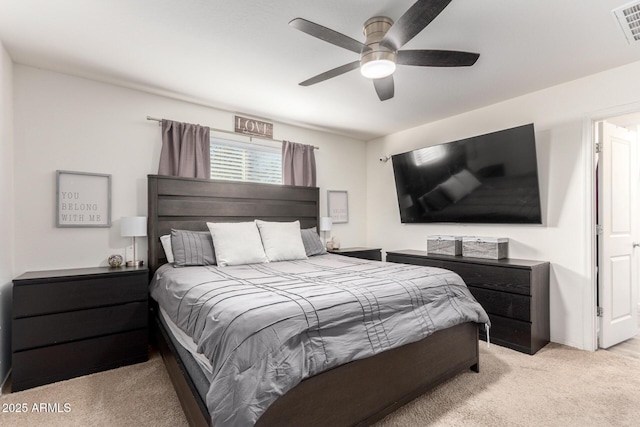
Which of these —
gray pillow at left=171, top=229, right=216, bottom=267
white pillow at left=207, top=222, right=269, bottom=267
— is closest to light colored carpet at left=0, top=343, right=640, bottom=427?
gray pillow at left=171, top=229, right=216, bottom=267

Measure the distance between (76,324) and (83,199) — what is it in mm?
1160

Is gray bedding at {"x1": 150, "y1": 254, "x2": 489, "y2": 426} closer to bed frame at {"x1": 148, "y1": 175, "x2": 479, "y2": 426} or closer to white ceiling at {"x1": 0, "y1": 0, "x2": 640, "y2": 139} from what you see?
bed frame at {"x1": 148, "y1": 175, "x2": 479, "y2": 426}

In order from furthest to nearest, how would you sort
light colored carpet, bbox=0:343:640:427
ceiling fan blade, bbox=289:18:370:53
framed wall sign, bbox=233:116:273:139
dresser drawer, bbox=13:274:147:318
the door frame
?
framed wall sign, bbox=233:116:273:139 < the door frame < dresser drawer, bbox=13:274:147:318 < light colored carpet, bbox=0:343:640:427 < ceiling fan blade, bbox=289:18:370:53

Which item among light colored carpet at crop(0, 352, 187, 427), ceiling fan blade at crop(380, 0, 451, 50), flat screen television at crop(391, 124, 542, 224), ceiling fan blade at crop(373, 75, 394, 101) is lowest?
light colored carpet at crop(0, 352, 187, 427)

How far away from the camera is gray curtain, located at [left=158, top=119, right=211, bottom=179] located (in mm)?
3410

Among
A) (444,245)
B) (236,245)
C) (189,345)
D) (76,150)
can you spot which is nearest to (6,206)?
(76,150)

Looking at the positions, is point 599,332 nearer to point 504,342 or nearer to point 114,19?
point 504,342

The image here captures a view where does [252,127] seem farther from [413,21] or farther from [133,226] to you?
[413,21]

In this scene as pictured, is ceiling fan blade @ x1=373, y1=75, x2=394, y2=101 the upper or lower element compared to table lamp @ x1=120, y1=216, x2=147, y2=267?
upper

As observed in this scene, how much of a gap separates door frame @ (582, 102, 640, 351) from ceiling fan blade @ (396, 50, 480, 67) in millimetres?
1745

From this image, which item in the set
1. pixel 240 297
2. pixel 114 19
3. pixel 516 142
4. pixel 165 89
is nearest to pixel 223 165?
pixel 165 89

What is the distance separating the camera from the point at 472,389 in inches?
90.5

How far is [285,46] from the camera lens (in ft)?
8.14

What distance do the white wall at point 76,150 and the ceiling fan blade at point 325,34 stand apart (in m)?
2.29
